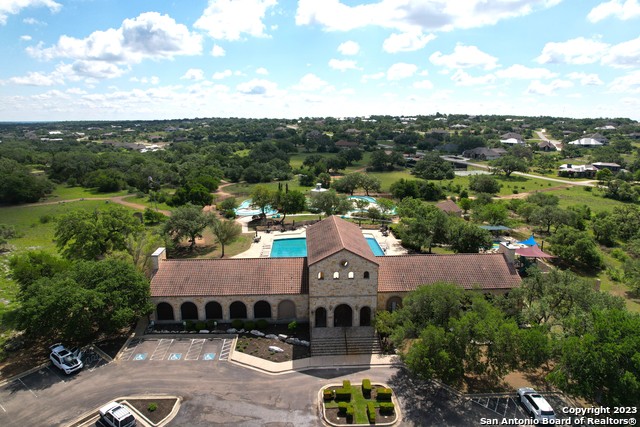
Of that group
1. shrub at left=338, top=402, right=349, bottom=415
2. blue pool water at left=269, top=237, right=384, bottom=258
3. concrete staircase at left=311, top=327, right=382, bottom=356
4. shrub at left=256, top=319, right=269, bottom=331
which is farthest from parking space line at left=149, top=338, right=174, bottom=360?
blue pool water at left=269, top=237, right=384, bottom=258

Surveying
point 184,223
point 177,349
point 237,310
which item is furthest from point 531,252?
point 184,223

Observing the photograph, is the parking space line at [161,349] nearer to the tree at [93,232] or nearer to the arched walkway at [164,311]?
the arched walkway at [164,311]

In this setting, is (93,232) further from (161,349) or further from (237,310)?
(237,310)

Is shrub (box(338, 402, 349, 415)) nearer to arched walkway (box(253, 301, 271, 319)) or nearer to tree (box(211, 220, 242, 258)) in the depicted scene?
arched walkway (box(253, 301, 271, 319))

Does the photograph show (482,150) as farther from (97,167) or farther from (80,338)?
(80,338)

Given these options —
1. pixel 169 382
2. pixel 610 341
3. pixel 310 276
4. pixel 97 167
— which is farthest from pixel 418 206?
pixel 97 167
